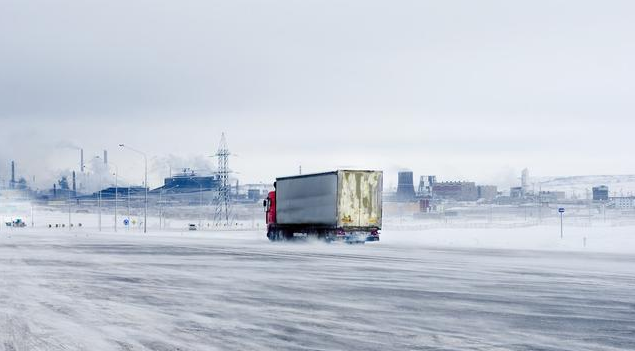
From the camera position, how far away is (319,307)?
49.5 feet

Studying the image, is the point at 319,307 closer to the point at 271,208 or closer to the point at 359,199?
the point at 359,199

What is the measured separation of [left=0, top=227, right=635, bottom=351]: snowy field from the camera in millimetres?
11086

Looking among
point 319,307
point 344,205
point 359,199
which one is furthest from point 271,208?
point 319,307

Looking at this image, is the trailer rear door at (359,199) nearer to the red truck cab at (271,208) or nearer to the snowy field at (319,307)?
the red truck cab at (271,208)

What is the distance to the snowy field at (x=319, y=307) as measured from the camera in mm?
11086

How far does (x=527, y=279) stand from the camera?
21.5 metres

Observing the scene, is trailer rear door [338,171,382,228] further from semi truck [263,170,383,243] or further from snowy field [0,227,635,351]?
snowy field [0,227,635,351]

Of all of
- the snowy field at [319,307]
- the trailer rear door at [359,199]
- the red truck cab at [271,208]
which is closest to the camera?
the snowy field at [319,307]

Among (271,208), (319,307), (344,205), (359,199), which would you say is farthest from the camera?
(271,208)

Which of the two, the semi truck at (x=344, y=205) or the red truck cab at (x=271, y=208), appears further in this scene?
the red truck cab at (x=271, y=208)

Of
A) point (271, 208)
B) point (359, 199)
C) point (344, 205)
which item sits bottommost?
point (271, 208)

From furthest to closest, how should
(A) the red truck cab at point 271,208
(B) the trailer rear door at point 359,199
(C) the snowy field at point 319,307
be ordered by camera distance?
(A) the red truck cab at point 271,208, (B) the trailer rear door at point 359,199, (C) the snowy field at point 319,307

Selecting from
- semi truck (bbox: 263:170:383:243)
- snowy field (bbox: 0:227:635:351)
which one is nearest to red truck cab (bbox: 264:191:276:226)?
semi truck (bbox: 263:170:383:243)

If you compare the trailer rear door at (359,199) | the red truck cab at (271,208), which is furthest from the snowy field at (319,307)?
the red truck cab at (271,208)
